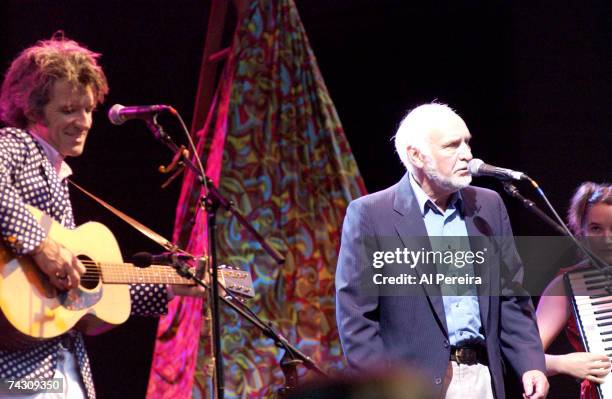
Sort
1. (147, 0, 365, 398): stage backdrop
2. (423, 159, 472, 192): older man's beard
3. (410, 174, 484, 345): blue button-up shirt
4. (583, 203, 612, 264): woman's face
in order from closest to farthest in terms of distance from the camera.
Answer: (410, 174, 484, 345): blue button-up shirt, (423, 159, 472, 192): older man's beard, (583, 203, 612, 264): woman's face, (147, 0, 365, 398): stage backdrop

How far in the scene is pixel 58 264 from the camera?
3.21m

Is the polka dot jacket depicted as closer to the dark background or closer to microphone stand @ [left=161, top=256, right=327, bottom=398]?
microphone stand @ [left=161, top=256, right=327, bottom=398]

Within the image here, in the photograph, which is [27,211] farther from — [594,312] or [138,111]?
[594,312]

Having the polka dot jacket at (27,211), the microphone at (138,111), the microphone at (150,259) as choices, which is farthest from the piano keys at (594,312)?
the polka dot jacket at (27,211)

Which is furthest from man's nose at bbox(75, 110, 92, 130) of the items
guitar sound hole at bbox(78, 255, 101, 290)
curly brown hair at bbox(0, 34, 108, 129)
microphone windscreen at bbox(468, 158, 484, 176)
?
microphone windscreen at bbox(468, 158, 484, 176)

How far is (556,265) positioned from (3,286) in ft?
12.9

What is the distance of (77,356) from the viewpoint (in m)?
3.32

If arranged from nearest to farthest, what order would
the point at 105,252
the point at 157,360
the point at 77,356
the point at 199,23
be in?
the point at 77,356 → the point at 105,252 → the point at 157,360 → the point at 199,23

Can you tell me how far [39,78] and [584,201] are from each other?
285 cm

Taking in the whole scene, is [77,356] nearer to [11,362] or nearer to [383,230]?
[11,362]

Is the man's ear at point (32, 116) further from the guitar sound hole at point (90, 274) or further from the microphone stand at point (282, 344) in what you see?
the microphone stand at point (282, 344)

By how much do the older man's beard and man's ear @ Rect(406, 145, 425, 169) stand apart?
41 mm

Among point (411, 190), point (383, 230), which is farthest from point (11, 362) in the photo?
point (411, 190)

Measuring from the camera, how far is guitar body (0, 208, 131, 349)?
3.09 metres
